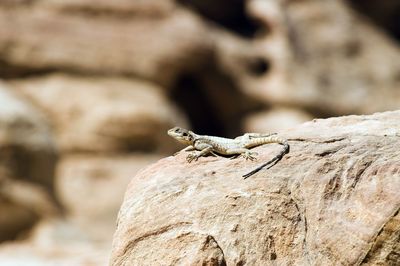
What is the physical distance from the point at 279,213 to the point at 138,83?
12.1 meters

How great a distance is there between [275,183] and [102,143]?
1129cm

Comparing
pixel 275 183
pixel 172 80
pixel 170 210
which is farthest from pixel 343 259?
pixel 172 80

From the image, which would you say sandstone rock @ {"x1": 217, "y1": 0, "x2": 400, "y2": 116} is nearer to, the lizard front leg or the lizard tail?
the lizard front leg

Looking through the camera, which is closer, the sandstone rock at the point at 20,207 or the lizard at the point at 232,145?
the lizard at the point at 232,145

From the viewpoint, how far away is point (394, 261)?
6.81 metres

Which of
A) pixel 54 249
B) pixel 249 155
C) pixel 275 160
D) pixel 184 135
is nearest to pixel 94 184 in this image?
pixel 54 249

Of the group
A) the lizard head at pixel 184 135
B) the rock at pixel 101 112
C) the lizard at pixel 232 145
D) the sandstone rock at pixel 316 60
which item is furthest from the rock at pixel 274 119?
the lizard at pixel 232 145

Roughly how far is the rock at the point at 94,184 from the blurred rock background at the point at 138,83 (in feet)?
0.09

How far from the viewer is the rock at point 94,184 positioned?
17828 mm

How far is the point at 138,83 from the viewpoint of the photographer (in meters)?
18.9

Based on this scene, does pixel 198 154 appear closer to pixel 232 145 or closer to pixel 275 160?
pixel 232 145

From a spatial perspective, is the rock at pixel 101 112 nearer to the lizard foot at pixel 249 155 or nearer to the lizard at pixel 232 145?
the lizard at pixel 232 145

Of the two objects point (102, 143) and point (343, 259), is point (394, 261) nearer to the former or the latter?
point (343, 259)

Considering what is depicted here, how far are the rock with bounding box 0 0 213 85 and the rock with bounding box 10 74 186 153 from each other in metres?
0.36
